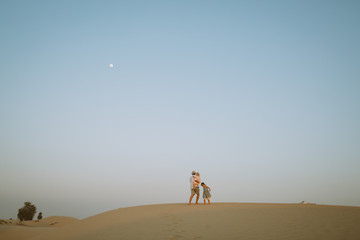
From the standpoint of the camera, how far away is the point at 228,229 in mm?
8891

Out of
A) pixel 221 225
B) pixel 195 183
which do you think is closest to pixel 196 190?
pixel 195 183

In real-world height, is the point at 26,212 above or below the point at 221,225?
above

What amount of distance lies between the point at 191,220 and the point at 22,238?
12.9 meters

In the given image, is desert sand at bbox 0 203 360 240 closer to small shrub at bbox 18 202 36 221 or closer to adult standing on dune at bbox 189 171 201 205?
adult standing on dune at bbox 189 171 201 205

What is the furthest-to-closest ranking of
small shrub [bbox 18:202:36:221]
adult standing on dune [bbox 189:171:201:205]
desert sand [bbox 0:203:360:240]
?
small shrub [bbox 18:202:36:221], adult standing on dune [bbox 189:171:201:205], desert sand [bbox 0:203:360:240]

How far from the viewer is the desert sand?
25.9ft

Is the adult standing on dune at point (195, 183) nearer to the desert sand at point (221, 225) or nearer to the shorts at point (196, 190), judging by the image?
the shorts at point (196, 190)

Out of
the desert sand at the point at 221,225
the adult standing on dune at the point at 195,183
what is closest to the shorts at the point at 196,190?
the adult standing on dune at the point at 195,183

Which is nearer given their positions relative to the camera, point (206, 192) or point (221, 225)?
point (221, 225)

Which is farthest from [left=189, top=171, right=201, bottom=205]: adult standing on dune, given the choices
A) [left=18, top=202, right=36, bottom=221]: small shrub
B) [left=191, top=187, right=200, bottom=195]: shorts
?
[left=18, top=202, right=36, bottom=221]: small shrub

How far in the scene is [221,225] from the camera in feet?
31.1

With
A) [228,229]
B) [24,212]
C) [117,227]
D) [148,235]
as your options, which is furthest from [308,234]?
[24,212]

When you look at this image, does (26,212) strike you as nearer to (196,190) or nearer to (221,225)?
(196,190)

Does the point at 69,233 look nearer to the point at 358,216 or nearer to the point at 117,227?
the point at 117,227
